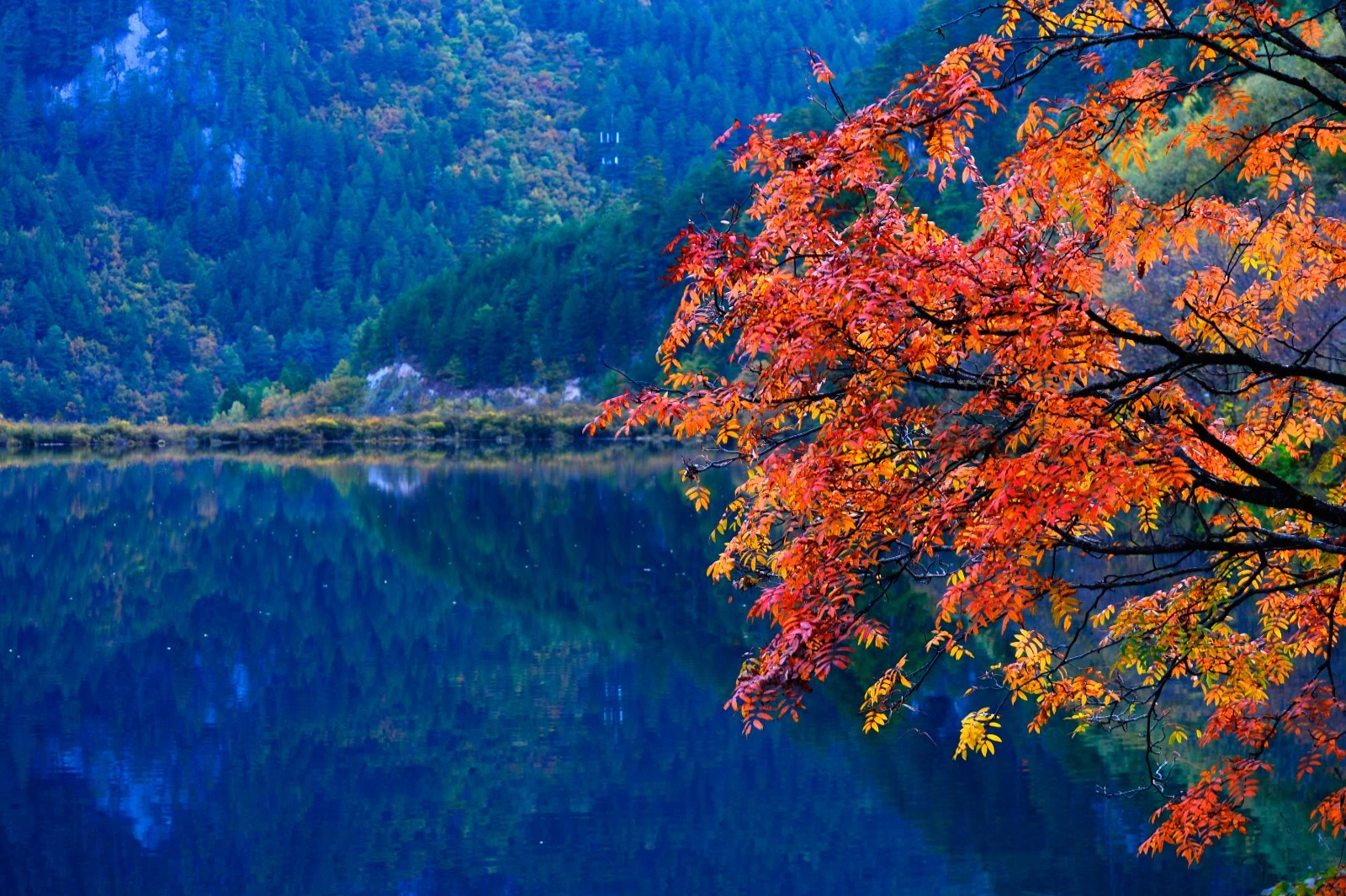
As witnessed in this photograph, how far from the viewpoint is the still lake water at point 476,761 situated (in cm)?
1286

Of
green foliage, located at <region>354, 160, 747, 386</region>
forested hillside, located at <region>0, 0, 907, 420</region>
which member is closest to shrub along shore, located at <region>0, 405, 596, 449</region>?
green foliage, located at <region>354, 160, 747, 386</region>

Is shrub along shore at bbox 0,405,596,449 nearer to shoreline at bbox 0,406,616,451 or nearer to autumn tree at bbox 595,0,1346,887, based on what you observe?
shoreline at bbox 0,406,616,451

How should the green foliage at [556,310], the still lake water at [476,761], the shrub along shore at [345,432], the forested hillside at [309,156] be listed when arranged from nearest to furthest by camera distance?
the still lake water at [476,761] < the shrub along shore at [345,432] < the green foliage at [556,310] < the forested hillside at [309,156]

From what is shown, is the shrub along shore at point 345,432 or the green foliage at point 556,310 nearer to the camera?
the shrub along shore at point 345,432

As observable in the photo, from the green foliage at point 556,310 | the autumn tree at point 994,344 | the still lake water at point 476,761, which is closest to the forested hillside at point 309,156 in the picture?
the green foliage at point 556,310

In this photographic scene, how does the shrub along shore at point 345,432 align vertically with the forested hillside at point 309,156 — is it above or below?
below

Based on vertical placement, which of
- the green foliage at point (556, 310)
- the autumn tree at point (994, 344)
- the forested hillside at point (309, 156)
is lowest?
the autumn tree at point (994, 344)

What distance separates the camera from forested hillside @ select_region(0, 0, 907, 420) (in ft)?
433

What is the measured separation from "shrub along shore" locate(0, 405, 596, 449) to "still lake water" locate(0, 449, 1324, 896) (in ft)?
185

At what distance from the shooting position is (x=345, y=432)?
91.7 metres

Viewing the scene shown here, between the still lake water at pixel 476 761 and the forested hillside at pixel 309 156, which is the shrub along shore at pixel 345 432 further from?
the still lake water at pixel 476 761

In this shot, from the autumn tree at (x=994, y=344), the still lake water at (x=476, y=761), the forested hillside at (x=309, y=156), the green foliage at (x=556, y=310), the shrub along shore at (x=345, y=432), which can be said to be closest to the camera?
the autumn tree at (x=994, y=344)

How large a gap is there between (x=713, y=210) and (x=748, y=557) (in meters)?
72.0

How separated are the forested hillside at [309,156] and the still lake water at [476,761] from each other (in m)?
76.3
